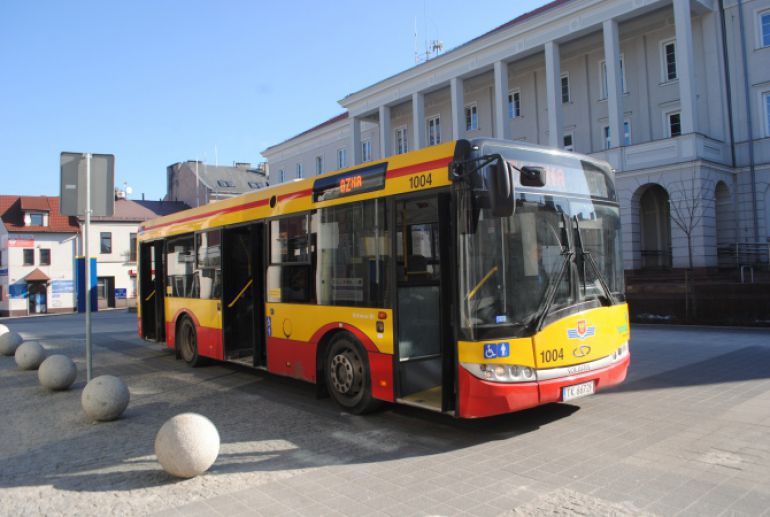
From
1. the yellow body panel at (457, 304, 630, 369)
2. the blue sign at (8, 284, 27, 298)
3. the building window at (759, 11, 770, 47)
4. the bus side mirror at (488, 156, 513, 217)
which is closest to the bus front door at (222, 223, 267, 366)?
the yellow body panel at (457, 304, 630, 369)

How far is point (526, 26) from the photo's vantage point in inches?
1214

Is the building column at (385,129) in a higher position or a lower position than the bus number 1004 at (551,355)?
higher

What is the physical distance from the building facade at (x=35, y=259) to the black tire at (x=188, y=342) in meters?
43.1

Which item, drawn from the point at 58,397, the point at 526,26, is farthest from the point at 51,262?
the point at 58,397

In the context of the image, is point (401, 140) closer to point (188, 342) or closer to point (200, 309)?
point (188, 342)

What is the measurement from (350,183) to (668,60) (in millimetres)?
27289

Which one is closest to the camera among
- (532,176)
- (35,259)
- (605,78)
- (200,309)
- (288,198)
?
(532,176)

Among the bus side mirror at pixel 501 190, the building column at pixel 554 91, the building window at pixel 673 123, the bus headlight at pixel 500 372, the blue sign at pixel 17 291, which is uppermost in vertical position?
the building column at pixel 554 91

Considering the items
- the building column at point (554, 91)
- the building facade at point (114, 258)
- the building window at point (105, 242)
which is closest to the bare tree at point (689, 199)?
the building column at point (554, 91)

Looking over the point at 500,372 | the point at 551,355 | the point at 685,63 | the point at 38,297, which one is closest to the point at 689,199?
the point at 685,63

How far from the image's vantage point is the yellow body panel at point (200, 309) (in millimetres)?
10734

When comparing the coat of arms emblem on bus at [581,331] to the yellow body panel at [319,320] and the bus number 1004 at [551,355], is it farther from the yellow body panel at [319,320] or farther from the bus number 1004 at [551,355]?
the yellow body panel at [319,320]

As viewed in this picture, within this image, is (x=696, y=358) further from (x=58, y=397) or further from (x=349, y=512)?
(x=58, y=397)

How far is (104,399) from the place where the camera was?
742 cm
